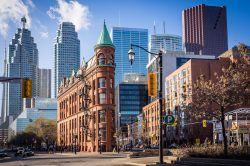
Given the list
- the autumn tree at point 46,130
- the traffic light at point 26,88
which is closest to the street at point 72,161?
the traffic light at point 26,88

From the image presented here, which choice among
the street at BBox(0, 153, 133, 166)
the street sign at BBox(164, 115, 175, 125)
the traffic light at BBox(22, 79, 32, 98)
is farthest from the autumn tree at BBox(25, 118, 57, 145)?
the street sign at BBox(164, 115, 175, 125)

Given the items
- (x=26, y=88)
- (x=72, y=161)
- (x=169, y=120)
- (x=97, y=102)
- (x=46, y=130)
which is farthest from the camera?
(x=46, y=130)

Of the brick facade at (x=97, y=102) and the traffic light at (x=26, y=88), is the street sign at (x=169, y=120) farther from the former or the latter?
the brick facade at (x=97, y=102)

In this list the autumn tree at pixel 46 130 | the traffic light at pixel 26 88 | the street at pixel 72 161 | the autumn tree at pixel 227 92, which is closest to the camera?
the traffic light at pixel 26 88

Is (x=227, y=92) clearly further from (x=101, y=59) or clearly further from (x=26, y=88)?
(x=101, y=59)

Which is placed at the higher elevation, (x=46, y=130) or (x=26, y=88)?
(x=26, y=88)

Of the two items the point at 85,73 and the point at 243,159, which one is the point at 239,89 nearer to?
the point at 243,159

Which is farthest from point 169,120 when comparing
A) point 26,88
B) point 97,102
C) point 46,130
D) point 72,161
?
point 46,130

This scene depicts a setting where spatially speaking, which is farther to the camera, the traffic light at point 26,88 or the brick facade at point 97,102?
the brick facade at point 97,102

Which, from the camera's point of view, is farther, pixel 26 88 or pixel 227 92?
pixel 227 92

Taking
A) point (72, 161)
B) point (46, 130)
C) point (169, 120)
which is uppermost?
point (169, 120)

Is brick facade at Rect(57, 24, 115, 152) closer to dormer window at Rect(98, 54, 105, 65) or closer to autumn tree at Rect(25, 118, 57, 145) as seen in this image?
dormer window at Rect(98, 54, 105, 65)

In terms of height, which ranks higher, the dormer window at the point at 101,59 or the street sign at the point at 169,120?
the dormer window at the point at 101,59

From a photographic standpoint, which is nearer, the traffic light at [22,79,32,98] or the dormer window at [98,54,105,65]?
the traffic light at [22,79,32,98]
